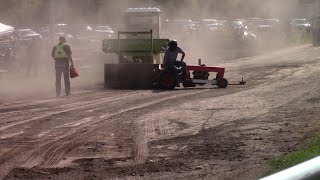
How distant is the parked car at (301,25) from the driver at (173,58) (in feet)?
147

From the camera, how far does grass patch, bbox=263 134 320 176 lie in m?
9.88

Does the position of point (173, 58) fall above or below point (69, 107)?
above

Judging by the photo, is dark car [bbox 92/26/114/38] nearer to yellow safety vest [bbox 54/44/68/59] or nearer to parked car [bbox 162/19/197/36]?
parked car [bbox 162/19/197/36]

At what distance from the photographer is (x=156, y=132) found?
14.0 metres

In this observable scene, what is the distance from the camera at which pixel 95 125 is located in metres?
15.0

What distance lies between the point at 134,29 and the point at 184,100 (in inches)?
463

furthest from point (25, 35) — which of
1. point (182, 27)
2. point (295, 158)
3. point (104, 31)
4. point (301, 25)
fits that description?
point (295, 158)

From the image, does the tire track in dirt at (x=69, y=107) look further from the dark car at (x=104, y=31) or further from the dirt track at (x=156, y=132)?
the dark car at (x=104, y=31)

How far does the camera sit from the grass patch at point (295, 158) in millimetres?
9875

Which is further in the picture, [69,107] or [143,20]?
[143,20]

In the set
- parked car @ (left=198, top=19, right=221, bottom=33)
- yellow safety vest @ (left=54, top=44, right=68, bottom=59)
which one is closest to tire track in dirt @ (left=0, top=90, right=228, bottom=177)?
yellow safety vest @ (left=54, top=44, right=68, bottom=59)

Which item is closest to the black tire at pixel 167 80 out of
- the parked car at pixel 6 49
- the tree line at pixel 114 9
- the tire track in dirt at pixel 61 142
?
the tire track in dirt at pixel 61 142

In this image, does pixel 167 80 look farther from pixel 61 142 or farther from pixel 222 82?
pixel 61 142

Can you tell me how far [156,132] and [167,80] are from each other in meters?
9.52
